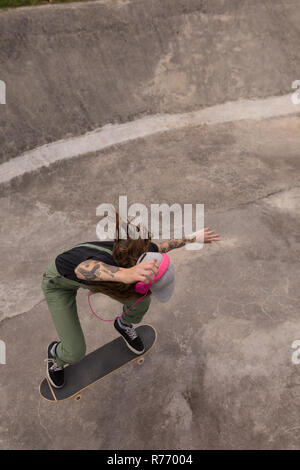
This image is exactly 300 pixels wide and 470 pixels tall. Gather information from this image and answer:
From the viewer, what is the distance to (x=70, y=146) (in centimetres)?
930

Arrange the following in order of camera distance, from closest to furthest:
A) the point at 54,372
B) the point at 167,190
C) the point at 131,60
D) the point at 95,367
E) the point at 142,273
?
the point at 142,273 → the point at 54,372 → the point at 95,367 → the point at 167,190 → the point at 131,60

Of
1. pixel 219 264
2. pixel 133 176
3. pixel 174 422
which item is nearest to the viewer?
pixel 174 422

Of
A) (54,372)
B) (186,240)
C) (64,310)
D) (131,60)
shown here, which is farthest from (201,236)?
(131,60)

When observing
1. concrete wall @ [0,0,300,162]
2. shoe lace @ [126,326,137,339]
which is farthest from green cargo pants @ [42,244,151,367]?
concrete wall @ [0,0,300,162]

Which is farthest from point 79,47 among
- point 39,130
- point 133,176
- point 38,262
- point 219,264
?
point 219,264

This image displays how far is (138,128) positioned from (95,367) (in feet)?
24.9

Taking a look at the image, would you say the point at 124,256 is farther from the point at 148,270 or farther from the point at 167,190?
the point at 167,190

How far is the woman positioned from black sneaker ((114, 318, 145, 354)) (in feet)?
1.06

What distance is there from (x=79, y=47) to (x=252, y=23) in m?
6.29

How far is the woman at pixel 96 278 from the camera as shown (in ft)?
8.39

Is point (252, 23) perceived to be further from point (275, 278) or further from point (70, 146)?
point (275, 278)

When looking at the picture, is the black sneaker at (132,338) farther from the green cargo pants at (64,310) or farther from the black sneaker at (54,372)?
the black sneaker at (54,372)

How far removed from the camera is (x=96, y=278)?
2580 millimetres
